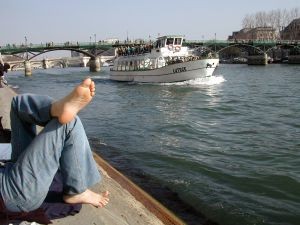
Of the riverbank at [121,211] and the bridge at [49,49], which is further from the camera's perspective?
the bridge at [49,49]

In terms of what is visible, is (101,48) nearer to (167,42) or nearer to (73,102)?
(167,42)

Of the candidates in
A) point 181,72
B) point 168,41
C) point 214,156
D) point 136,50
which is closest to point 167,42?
point 168,41

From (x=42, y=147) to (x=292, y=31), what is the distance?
366 ft

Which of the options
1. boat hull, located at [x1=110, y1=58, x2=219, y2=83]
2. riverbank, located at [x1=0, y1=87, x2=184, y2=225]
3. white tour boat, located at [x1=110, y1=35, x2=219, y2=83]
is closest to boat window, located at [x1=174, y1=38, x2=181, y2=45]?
white tour boat, located at [x1=110, y1=35, x2=219, y2=83]

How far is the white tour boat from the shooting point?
1309 inches

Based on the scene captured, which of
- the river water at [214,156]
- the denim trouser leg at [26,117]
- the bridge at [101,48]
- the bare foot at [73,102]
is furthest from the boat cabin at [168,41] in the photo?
the bridge at [101,48]

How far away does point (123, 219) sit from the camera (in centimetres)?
362

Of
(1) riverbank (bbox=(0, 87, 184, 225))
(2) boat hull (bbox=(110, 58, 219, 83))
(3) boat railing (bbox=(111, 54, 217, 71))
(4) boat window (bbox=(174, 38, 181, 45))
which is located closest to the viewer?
(1) riverbank (bbox=(0, 87, 184, 225))

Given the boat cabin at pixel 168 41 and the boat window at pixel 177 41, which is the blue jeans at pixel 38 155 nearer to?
the boat cabin at pixel 168 41

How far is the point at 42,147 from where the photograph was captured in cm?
255

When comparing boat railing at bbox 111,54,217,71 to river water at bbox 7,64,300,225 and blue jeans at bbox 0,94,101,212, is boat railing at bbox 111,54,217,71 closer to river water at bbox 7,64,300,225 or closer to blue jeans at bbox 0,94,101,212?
river water at bbox 7,64,300,225

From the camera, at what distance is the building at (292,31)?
105812mm

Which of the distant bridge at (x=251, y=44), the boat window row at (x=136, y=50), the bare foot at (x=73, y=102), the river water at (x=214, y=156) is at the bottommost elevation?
the river water at (x=214, y=156)

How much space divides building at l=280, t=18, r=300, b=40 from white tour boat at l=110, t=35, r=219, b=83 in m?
75.8
